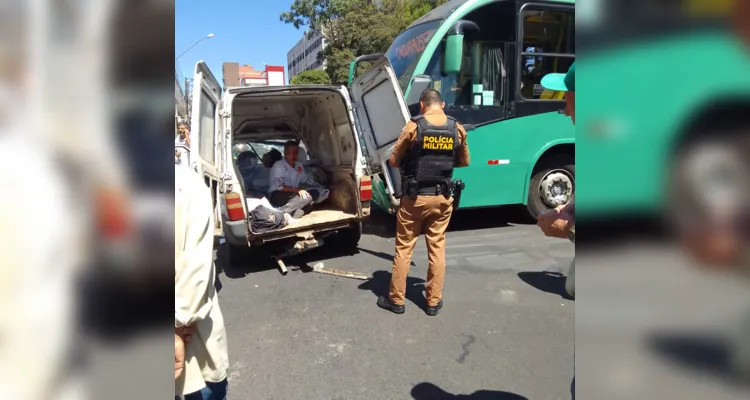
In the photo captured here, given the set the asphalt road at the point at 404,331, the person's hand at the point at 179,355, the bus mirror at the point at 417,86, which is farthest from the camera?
the bus mirror at the point at 417,86

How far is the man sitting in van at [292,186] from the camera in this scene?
6.24 metres

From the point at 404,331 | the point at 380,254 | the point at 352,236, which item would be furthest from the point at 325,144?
the point at 404,331

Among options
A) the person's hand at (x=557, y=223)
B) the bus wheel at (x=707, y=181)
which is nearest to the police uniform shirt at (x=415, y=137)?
the person's hand at (x=557, y=223)

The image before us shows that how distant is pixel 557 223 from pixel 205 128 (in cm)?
416

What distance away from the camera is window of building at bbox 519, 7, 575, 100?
627 cm

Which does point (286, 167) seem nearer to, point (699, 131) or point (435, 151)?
point (435, 151)

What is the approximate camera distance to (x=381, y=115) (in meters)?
5.50

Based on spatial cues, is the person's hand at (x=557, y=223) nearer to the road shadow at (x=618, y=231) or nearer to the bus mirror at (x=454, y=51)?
the road shadow at (x=618, y=231)

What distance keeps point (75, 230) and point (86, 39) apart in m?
0.29

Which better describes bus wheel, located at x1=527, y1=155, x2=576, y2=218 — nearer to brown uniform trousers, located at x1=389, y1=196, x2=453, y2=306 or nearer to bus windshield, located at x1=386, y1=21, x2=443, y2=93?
bus windshield, located at x1=386, y1=21, x2=443, y2=93

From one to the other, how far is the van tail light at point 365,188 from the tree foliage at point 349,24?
19.7m

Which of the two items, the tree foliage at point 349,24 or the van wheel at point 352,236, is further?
the tree foliage at point 349,24

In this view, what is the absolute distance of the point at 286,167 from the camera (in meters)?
6.57

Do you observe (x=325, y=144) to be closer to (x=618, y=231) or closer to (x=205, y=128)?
(x=205, y=128)
